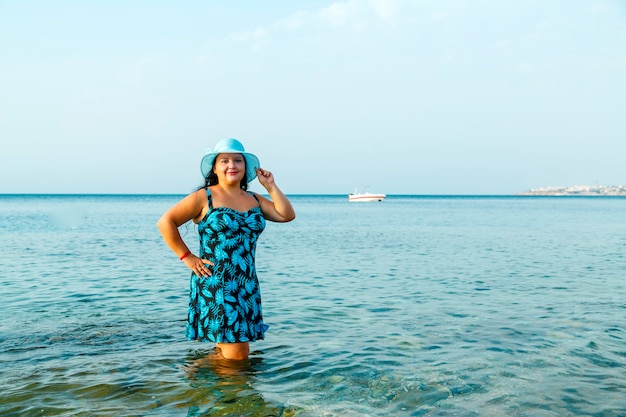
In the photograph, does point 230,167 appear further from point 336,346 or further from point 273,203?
point 336,346

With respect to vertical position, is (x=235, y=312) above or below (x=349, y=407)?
above

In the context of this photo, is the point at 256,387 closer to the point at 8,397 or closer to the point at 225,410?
the point at 225,410

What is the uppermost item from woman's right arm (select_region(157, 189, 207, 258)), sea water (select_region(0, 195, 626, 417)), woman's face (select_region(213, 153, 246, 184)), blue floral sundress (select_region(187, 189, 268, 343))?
woman's face (select_region(213, 153, 246, 184))

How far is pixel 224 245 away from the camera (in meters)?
6.01

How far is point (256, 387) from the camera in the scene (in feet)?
20.9

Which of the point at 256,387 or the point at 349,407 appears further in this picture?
the point at 256,387

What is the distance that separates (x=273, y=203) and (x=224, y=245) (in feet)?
2.70

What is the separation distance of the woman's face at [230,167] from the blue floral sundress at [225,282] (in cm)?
25

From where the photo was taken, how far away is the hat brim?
6141 mm

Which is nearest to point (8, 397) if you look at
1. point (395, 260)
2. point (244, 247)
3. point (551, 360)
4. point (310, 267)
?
point (244, 247)

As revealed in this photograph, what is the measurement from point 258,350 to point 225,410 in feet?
7.47

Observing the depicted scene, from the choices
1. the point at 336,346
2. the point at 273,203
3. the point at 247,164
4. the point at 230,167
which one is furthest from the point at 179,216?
the point at 336,346

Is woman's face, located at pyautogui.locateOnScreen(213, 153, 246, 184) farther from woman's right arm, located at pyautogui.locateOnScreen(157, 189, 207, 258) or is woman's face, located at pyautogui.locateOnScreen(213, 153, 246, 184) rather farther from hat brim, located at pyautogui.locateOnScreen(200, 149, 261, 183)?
woman's right arm, located at pyautogui.locateOnScreen(157, 189, 207, 258)

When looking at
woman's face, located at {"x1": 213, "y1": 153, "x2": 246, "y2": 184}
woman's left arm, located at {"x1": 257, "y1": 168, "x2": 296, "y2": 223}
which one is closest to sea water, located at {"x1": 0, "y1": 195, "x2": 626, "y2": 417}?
Answer: woman's left arm, located at {"x1": 257, "y1": 168, "x2": 296, "y2": 223}
